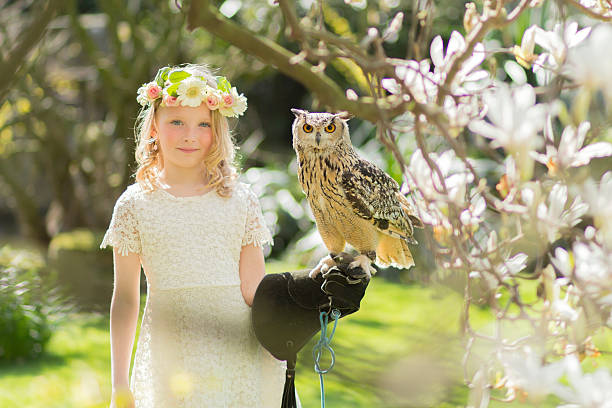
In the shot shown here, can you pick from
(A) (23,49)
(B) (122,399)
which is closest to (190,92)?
(A) (23,49)

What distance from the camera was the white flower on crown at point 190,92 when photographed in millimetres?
1303

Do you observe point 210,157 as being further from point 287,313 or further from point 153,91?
point 287,313

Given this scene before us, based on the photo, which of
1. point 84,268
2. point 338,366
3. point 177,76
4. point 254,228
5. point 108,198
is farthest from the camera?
point 108,198

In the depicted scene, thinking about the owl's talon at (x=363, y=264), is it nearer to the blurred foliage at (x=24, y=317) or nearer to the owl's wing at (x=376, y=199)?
the owl's wing at (x=376, y=199)

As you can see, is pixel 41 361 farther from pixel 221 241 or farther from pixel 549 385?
pixel 549 385

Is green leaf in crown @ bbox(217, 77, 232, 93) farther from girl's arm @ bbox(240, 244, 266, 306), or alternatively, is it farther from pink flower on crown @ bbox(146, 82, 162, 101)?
girl's arm @ bbox(240, 244, 266, 306)

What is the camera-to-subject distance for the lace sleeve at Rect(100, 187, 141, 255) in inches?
52.9

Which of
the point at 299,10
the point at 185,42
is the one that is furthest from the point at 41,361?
the point at 299,10

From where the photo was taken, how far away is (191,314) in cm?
135

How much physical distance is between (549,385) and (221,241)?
0.91 m

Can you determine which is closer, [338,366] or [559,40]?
[559,40]

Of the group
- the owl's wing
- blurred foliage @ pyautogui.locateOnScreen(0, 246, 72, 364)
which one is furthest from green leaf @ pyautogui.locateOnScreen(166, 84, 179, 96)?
blurred foliage @ pyautogui.locateOnScreen(0, 246, 72, 364)

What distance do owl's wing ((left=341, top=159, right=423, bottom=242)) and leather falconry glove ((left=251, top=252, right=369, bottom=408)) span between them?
0.33 feet

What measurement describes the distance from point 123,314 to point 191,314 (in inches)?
5.5
